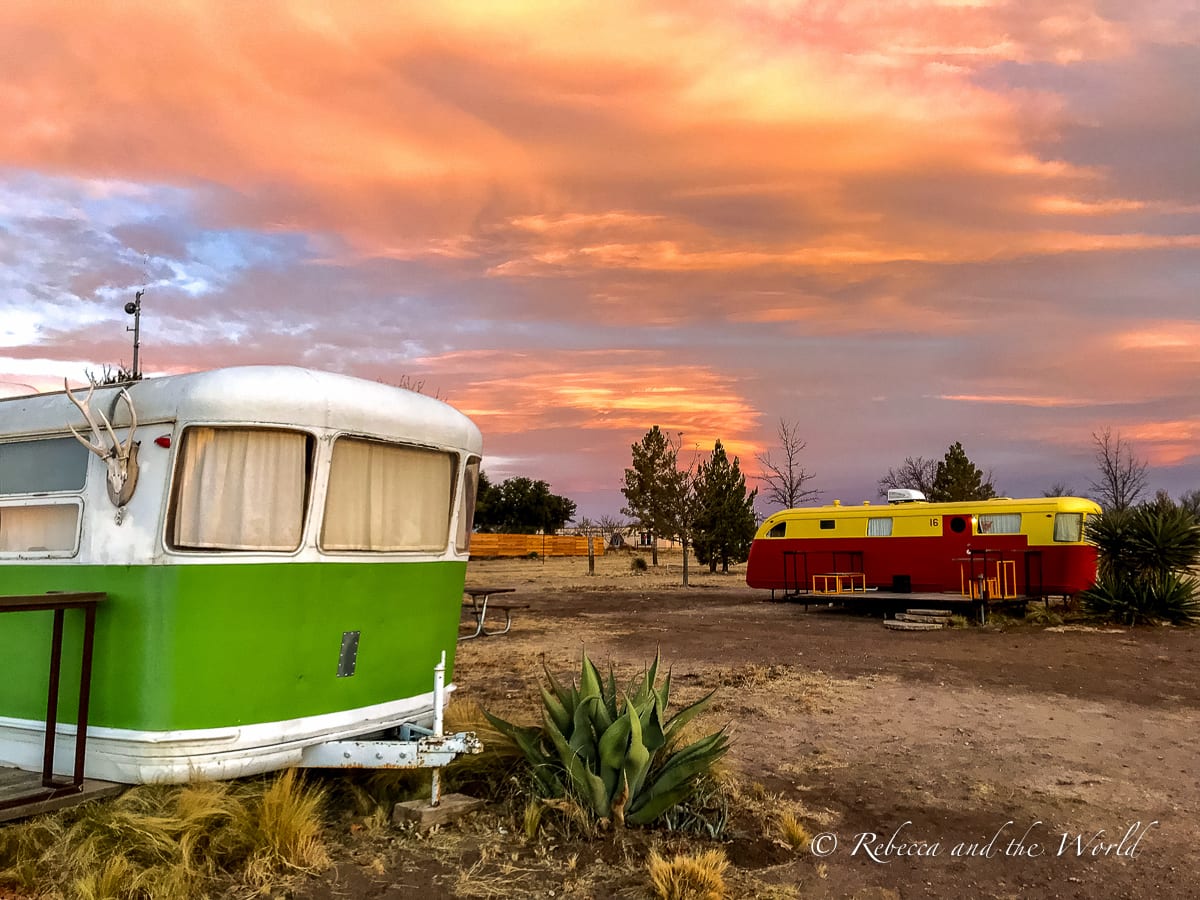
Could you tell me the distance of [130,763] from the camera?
476 cm

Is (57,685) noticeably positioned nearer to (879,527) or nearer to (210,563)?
(210,563)

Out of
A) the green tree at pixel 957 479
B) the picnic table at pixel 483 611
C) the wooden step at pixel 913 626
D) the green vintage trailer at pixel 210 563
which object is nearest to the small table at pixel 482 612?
the picnic table at pixel 483 611

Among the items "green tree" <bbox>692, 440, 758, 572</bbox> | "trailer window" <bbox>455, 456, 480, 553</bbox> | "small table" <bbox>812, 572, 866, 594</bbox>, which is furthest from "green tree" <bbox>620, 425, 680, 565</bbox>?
"trailer window" <bbox>455, 456, 480, 553</bbox>

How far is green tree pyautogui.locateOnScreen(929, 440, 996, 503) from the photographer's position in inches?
1446

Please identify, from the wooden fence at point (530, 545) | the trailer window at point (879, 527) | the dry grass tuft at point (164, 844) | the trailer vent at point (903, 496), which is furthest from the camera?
the wooden fence at point (530, 545)

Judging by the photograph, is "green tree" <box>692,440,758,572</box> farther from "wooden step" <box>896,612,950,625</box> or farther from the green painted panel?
the green painted panel

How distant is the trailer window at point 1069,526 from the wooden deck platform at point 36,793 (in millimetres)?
16960

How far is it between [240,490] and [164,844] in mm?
1904

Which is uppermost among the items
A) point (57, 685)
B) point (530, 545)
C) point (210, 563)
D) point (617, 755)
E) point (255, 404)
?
point (255, 404)

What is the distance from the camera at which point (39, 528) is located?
541cm

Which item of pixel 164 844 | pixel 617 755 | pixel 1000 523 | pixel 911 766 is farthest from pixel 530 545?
pixel 164 844

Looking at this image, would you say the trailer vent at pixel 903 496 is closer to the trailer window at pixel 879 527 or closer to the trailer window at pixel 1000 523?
the trailer window at pixel 879 527

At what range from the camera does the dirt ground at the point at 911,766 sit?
4.60m

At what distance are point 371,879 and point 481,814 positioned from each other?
1.00 meters
